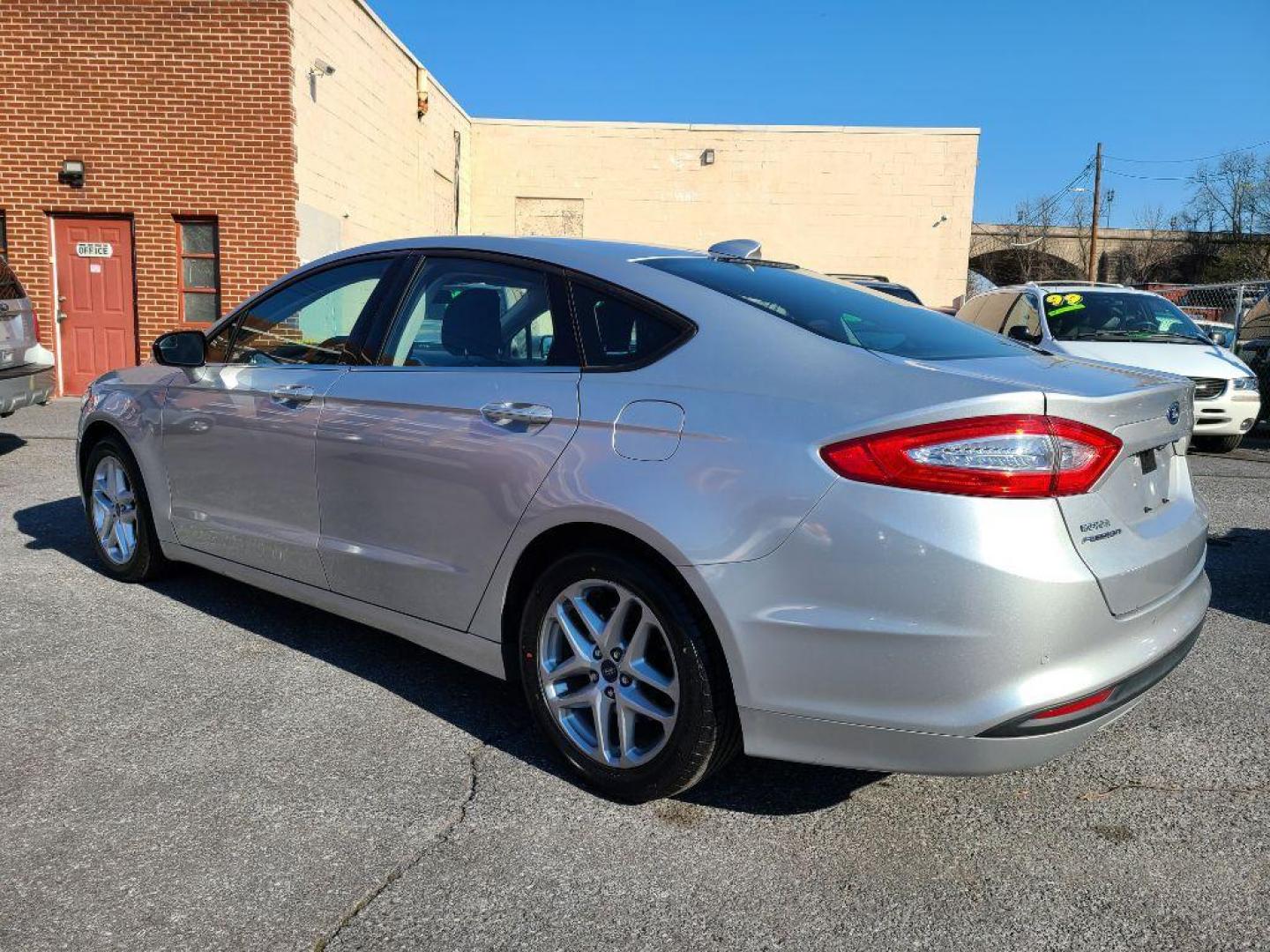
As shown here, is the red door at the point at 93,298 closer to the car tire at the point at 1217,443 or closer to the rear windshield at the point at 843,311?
the rear windshield at the point at 843,311

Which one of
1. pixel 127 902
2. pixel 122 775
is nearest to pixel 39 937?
pixel 127 902

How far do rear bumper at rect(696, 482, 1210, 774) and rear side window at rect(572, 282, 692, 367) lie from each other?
0.70m

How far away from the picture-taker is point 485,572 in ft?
10.1

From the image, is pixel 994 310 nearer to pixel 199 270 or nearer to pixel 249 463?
pixel 199 270

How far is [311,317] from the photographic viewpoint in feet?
13.4

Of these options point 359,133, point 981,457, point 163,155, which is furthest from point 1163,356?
point 163,155

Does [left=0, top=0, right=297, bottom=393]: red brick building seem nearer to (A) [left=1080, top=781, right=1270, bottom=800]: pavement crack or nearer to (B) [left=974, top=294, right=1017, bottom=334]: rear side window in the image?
(B) [left=974, top=294, right=1017, bottom=334]: rear side window

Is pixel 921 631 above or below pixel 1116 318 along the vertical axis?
below

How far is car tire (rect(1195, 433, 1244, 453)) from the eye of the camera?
10.3 meters

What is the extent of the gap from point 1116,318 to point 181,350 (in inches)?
374

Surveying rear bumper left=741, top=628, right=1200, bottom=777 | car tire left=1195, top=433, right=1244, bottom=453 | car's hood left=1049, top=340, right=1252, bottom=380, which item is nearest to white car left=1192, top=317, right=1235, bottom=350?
car tire left=1195, top=433, right=1244, bottom=453

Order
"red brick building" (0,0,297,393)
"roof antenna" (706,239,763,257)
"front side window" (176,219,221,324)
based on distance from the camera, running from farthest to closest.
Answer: "front side window" (176,219,221,324)
"red brick building" (0,0,297,393)
"roof antenna" (706,239,763,257)

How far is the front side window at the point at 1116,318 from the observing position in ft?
34.0

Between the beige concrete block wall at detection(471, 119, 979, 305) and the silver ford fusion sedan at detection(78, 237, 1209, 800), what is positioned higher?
the beige concrete block wall at detection(471, 119, 979, 305)
